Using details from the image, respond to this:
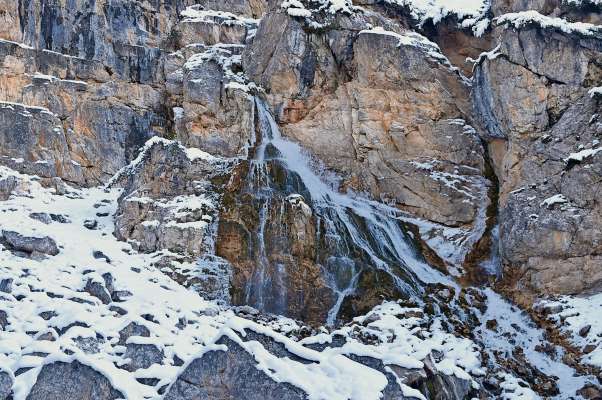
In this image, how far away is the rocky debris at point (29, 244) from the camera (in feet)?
70.1

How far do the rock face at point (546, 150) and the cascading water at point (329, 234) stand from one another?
131 inches

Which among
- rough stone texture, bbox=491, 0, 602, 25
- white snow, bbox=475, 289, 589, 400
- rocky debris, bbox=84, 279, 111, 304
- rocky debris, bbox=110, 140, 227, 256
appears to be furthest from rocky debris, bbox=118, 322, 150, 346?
rough stone texture, bbox=491, 0, 602, 25

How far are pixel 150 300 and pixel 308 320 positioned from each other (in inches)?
210

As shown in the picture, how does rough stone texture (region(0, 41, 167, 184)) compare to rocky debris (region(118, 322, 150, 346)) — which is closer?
rocky debris (region(118, 322, 150, 346))

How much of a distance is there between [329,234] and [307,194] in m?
2.62

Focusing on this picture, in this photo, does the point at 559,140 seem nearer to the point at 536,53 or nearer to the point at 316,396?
the point at 536,53

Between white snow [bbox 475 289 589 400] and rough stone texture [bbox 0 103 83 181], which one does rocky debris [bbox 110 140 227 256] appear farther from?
white snow [bbox 475 289 589 400]

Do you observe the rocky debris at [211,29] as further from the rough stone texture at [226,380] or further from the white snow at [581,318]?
the rough stone texture at [226,380]

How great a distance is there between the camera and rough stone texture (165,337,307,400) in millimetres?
10047

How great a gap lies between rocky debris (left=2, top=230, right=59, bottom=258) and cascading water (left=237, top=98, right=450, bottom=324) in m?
6.51

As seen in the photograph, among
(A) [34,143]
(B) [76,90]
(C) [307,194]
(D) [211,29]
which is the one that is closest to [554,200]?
(C) [307,194]

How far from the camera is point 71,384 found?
10.6m

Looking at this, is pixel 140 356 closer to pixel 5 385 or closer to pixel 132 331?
pixel 132 331

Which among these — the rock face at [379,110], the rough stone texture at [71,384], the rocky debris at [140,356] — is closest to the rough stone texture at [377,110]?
the rock face at [379,110]
